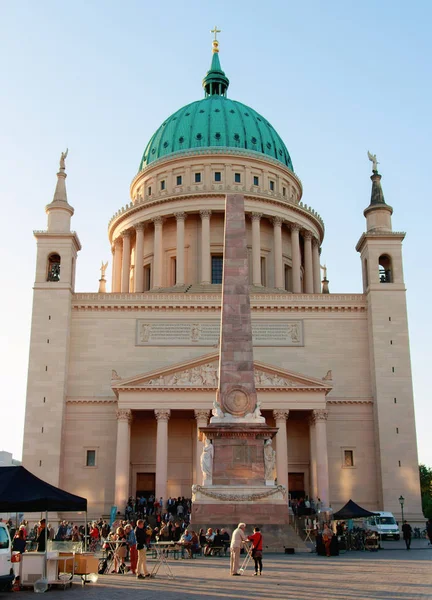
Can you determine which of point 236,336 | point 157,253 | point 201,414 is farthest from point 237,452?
point 157,253

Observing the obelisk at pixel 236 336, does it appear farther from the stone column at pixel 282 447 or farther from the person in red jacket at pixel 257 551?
the stone column at pixel 282 447

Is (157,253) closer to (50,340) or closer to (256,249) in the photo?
(256,249)

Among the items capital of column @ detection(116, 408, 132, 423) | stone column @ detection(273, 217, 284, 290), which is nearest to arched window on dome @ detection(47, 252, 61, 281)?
capital of column @ detection(116, 408, 132, 423)

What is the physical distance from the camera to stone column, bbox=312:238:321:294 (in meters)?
72.4

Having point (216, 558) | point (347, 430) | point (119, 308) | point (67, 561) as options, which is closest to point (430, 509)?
point (347, 430)

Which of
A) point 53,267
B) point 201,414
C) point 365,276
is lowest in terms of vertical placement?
point 201,414

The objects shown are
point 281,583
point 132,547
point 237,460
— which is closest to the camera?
point 281,583

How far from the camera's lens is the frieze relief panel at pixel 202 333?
183 ft

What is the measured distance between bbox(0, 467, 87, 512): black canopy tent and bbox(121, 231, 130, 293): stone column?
165ft

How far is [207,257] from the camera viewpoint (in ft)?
222

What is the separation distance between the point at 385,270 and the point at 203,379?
17433 millimetres

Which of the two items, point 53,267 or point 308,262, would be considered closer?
point 53,267

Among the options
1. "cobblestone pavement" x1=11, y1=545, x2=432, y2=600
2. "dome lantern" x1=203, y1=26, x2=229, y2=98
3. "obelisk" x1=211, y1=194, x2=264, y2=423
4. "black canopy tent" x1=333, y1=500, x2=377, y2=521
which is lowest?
"cobblestone pavement" x1=11, y1=545, x2=432, y2=600

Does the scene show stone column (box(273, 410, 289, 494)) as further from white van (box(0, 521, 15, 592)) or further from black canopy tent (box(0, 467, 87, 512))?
white van (box(0, 521, 15, 592))
